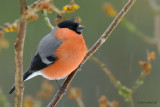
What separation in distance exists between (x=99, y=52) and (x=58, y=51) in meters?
1.74

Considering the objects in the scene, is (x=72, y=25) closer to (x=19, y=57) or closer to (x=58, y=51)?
(x=58, y=51)

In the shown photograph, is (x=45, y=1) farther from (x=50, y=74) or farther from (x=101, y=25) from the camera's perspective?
(x=101, y=25)

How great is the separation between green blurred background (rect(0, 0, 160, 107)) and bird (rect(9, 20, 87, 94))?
1.54 meters

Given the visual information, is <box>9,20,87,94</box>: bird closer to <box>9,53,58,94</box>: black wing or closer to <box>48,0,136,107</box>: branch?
<box>9,53,58,94</box>: black wing

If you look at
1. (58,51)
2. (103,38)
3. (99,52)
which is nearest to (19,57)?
(103,38)

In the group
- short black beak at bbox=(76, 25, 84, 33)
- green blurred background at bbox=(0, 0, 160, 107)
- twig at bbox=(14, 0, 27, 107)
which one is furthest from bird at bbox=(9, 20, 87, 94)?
green blurred background at bbox=(0, 0, 160, 107)

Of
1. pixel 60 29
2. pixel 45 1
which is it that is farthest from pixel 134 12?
pixel 45 1

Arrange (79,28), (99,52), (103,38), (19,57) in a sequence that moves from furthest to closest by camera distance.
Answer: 1. (99,52)
2. (79,28)
3. (103,38)
4. (19,57)

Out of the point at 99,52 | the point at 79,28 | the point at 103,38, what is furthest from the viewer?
the point at 99,52

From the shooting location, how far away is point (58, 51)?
1.93m

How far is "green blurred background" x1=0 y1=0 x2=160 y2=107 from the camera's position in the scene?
354 centimetres

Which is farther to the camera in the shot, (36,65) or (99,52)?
(99,52)

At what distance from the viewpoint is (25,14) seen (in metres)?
0.97

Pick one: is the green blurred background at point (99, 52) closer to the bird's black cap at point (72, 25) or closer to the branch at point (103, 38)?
the bird's black cap at point (72, 25)
